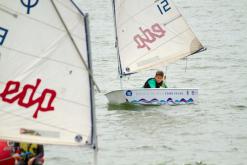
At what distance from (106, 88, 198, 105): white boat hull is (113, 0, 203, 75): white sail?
1942mm

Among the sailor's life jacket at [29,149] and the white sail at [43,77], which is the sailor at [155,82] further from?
the white sail at [43,77]

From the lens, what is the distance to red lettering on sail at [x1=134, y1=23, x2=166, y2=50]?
102 feet

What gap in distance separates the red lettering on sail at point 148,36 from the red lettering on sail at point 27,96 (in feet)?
48.2

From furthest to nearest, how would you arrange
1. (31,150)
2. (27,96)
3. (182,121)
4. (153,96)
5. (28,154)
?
1. (182,121)
2. (153,96)
3. (31,150)
4. (28,154)
5. (27,96)

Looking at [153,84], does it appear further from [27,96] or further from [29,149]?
[27,96]

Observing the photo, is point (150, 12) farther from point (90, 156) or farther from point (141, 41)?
point (90, 156)

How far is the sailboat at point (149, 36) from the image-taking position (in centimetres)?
3070

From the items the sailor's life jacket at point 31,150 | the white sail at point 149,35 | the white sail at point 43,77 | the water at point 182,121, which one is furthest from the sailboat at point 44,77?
→ the white sail at point 149,35

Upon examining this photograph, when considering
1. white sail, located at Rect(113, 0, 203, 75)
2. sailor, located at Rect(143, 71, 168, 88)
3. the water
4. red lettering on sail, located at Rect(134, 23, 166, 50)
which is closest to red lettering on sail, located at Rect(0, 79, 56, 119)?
the water

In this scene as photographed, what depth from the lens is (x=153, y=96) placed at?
28.9 meters

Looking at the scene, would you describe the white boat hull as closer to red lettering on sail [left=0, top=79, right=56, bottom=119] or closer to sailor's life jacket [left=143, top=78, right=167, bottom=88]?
sailor's life jacket [left=143, top=78, right=167, bottom=88]

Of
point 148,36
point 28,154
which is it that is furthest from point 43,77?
point 148,36

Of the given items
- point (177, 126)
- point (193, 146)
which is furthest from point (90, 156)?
point (177, 126)

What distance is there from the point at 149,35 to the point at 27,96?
15.5 meters
